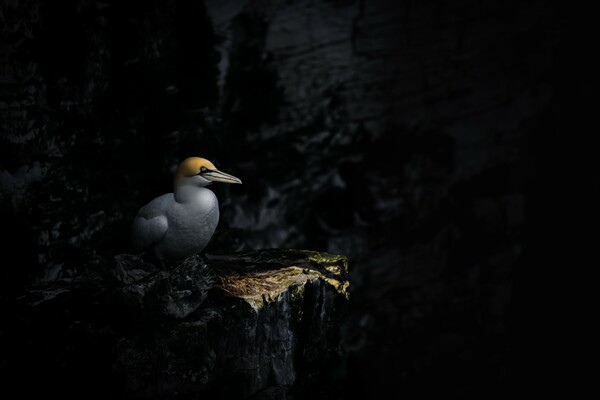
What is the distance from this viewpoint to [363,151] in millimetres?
4594

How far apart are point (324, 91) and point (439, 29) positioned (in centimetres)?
80

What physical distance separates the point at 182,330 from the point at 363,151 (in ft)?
8.45

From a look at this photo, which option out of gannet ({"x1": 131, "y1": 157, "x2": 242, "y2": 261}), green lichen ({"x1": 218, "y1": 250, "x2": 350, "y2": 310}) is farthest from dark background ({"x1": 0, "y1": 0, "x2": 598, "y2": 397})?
gannet ({"x1": 131, "y1": 157, "x2": 242, "y2": 261})

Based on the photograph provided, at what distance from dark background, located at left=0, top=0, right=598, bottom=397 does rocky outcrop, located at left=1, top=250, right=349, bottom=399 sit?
0.82m

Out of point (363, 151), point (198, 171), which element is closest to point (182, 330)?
point (198, 171)

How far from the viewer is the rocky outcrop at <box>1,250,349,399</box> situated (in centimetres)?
216

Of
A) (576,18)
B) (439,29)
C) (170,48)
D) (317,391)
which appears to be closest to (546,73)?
(576,18)

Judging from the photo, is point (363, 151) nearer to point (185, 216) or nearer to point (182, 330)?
point (185, 216)

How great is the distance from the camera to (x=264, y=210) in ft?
14.0

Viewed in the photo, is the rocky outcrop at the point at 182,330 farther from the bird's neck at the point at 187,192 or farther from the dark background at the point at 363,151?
the dark background at the point at 363,151

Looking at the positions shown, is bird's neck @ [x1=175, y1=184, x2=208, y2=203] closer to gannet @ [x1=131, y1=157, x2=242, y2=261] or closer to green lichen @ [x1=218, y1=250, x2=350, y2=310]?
gannet @ [x1=131, y1=157, x2=242, y2=261]

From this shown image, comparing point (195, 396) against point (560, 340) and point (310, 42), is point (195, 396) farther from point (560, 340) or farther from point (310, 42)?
point (560, 340)

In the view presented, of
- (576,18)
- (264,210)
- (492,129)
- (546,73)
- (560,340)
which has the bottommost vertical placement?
(560,340)

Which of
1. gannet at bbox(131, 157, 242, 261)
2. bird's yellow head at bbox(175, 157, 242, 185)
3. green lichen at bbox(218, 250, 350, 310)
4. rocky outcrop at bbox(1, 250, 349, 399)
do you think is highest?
bird's yellow head at bbox(175, 157, 242, 185)
